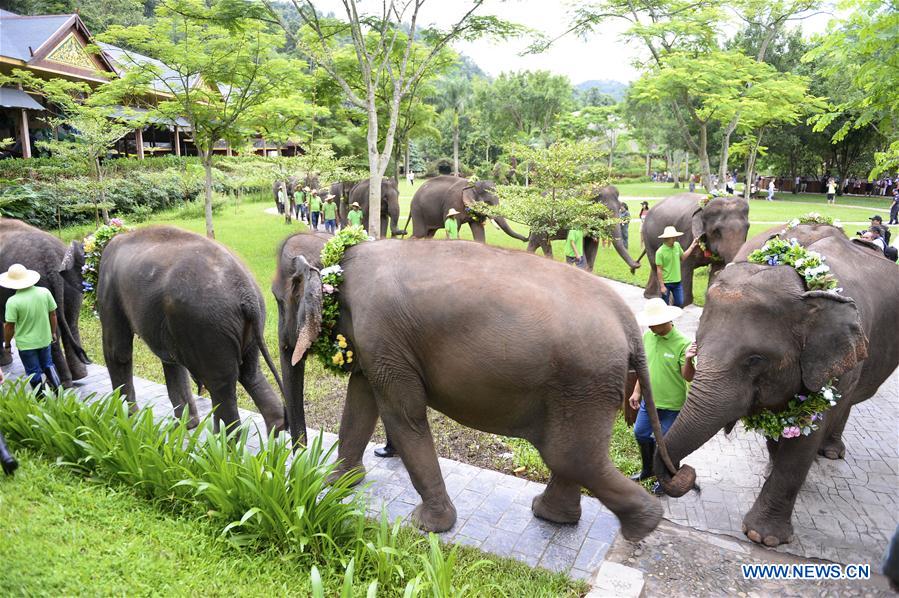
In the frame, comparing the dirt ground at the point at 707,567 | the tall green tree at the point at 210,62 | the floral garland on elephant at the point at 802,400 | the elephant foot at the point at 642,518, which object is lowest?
the dirt ground at the point at 707,567

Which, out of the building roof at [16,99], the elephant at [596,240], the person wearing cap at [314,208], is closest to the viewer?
the elephant at [596,240]

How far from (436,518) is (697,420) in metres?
1.88

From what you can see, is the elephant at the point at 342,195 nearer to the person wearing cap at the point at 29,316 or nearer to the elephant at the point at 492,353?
the person wearing cap at the point at 29,316

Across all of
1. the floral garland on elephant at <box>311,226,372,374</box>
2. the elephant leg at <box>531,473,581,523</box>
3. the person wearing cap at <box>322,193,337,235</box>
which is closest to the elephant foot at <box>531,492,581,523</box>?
the elephant leg at <box>531,473,581,523</box>

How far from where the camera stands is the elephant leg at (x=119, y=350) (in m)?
5.65

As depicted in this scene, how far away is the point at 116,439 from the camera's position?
4465 millimetres

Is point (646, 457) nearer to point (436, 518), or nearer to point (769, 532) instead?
point (769, 532)

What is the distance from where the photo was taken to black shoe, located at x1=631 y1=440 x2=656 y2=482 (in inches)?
186

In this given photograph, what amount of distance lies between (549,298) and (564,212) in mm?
7574

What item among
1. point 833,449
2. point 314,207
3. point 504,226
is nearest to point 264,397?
point 833,449

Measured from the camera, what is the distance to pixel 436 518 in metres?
4.19

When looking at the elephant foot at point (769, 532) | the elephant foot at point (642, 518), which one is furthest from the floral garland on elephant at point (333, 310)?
the elephant foot at point (769, 532)

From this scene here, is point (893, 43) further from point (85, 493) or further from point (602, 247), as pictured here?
point (602, 247)

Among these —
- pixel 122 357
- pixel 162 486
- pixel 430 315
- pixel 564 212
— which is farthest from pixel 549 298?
pixel 564 212
